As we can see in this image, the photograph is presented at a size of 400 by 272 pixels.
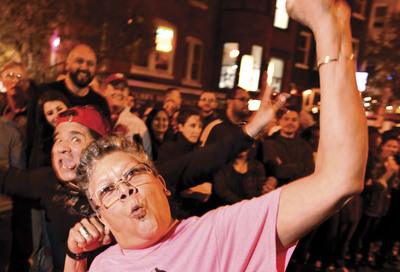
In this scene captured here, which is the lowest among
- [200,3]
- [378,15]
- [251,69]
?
[251,69]

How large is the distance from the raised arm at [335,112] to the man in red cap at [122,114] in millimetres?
3504

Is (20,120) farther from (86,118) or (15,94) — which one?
(86,118)

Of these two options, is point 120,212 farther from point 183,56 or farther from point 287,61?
point 287,61

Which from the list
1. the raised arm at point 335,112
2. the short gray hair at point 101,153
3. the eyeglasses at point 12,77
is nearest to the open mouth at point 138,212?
the short gray hair at point 101,153

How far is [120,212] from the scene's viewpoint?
59.4 inches

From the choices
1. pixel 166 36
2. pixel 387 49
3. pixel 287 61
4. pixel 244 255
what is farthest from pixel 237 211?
pixel 287 61

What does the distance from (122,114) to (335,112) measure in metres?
4.09

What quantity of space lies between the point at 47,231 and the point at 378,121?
382 inches

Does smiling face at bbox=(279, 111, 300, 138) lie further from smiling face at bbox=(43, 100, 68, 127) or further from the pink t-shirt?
the pink t-shirt

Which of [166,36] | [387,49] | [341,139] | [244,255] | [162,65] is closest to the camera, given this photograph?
[341,139]

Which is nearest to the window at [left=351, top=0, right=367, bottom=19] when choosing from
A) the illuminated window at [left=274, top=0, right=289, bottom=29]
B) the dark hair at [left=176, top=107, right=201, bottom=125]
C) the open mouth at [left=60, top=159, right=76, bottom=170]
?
the illuminated window at [left=274, top=0, right=289, bottom=29]

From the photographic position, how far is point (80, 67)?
4.12 metres

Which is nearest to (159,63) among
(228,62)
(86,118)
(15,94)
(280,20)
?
(228,62)

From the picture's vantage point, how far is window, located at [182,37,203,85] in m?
18.7
